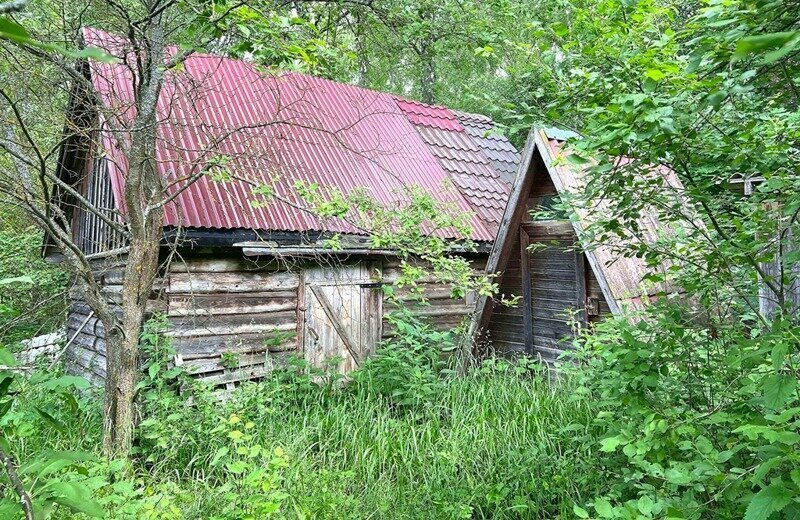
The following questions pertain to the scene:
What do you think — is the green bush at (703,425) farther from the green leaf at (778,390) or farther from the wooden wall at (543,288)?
the wooden wall at (543,288)

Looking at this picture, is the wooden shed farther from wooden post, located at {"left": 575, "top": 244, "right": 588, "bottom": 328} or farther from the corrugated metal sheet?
the corrugated metal sheet

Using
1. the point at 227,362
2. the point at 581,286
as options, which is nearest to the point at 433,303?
the point at 581,286

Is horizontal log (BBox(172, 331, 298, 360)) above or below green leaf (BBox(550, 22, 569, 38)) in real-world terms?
below

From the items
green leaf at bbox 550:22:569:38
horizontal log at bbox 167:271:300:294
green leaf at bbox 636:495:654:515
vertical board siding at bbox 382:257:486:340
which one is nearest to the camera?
green leaf at bbox 636:495:654:515

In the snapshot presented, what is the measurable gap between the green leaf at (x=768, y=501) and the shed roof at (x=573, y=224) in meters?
3.76

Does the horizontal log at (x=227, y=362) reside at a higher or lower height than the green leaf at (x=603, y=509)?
lower

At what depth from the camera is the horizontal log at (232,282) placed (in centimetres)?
607

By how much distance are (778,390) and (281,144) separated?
714cm

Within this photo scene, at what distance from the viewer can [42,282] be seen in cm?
927

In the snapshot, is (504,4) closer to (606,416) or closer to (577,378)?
(577,378)

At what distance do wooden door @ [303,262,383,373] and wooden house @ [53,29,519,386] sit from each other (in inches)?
0.7

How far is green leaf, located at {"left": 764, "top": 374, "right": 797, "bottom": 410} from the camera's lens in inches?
68.1

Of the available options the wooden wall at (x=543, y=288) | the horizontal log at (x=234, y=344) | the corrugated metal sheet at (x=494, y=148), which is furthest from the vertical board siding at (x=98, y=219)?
the corrugated metal sheet at (x=494, y=148)

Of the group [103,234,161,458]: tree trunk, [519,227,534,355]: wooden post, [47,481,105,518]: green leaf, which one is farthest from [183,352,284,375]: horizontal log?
[47,481,105,518]: green leaf
